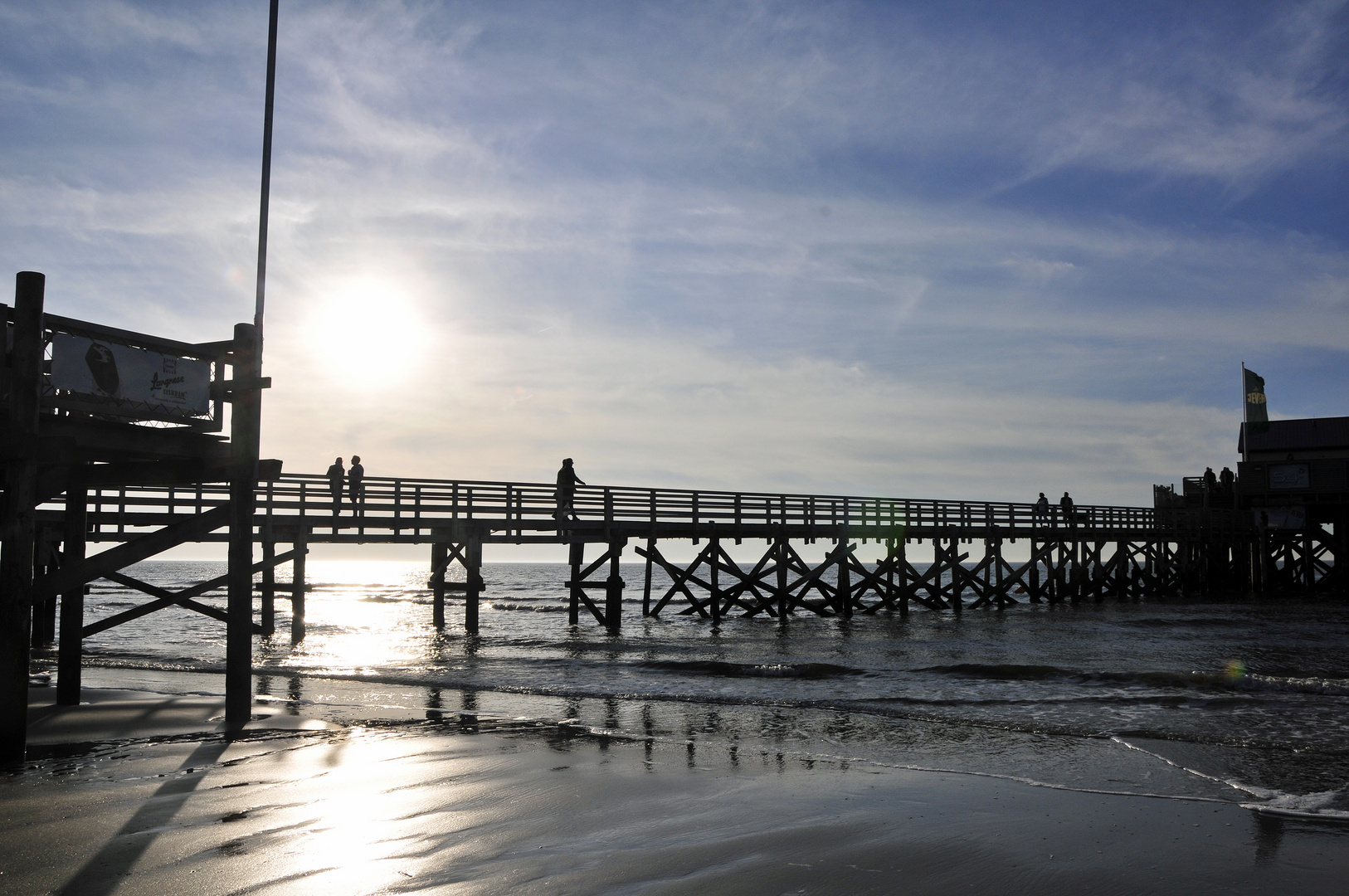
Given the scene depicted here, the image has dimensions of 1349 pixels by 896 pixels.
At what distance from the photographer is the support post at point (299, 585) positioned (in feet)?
62.5

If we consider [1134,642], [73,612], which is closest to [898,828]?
[73,612]

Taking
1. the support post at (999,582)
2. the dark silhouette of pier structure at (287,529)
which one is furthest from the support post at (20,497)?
the support post at (999,582)

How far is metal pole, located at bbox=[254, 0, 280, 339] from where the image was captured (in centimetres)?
876

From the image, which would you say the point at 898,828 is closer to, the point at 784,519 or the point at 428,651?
the point at 428,651

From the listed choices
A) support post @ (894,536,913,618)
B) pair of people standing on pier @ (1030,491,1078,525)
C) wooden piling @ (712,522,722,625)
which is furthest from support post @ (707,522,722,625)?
pair of people standing on pier @ (1030,491,1078,525)

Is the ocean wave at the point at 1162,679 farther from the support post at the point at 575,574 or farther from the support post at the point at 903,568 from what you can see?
the support post at the point at 903,568

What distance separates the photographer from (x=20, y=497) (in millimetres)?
6309

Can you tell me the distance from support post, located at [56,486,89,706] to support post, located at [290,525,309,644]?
969cm

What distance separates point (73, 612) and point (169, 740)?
95.3 inches

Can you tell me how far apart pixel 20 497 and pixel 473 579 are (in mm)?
14300

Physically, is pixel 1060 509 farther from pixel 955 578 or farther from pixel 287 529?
pixel 287 529

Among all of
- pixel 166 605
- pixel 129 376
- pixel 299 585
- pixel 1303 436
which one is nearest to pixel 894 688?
pixel 166 605

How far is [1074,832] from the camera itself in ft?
18.1

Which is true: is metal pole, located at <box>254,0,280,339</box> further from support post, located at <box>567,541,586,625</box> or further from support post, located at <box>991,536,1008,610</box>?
support post, located at <box>991,536,1008,610</box>
